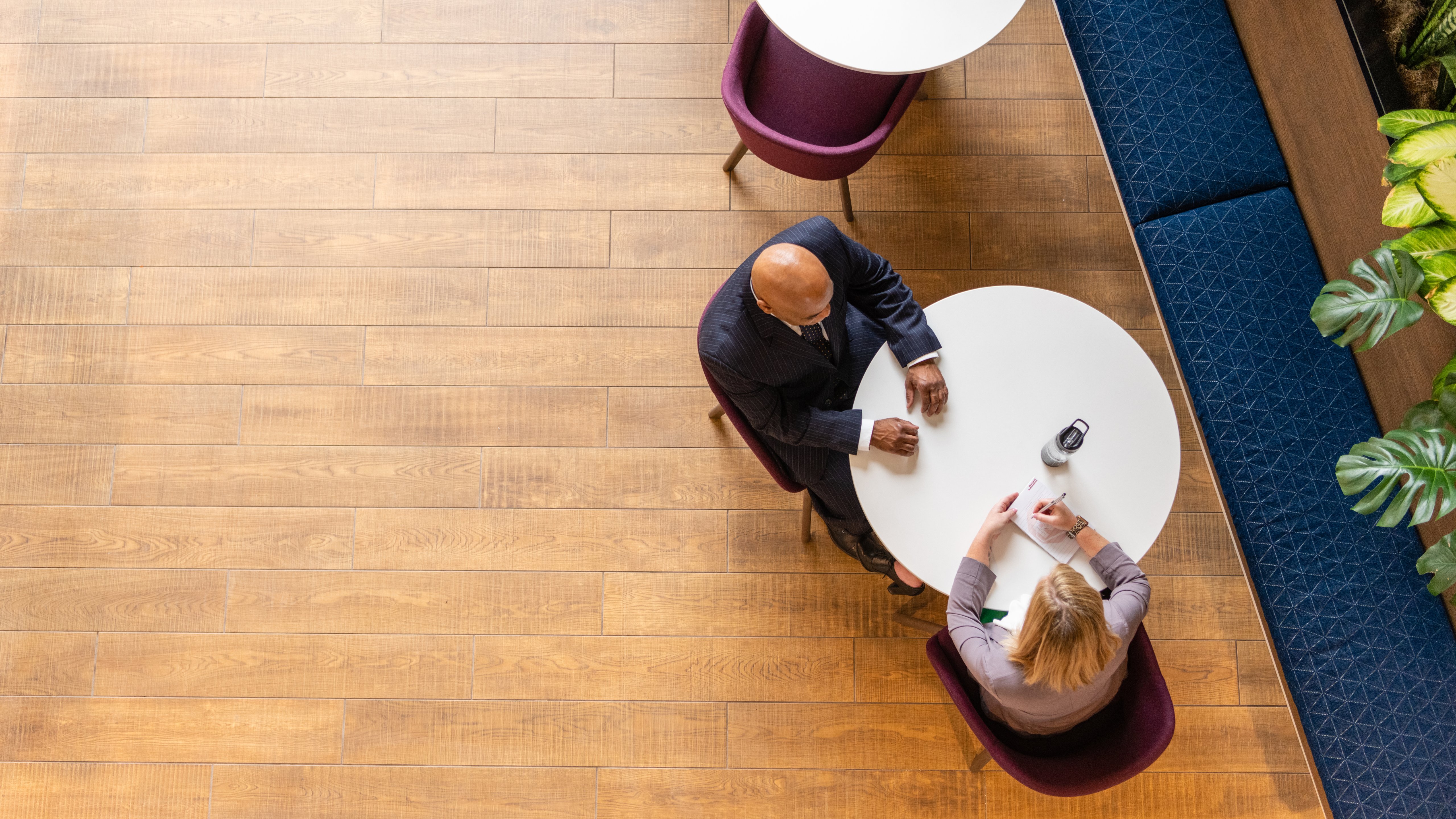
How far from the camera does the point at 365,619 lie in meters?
2.94

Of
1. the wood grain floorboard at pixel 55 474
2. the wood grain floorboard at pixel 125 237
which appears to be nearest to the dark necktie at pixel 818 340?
the wood grain floorboard at pixel 125 237

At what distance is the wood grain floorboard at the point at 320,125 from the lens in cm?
320

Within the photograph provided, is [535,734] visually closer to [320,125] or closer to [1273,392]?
[320,125]

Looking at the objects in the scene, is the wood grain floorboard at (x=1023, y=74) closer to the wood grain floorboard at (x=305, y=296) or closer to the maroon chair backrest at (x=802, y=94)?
the maroon chair backrest at (x=802, y=94)

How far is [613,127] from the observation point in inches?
126

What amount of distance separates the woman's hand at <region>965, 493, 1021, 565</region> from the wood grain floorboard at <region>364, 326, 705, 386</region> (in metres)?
1.22

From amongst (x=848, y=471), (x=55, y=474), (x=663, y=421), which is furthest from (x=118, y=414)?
(x=848, y=471)

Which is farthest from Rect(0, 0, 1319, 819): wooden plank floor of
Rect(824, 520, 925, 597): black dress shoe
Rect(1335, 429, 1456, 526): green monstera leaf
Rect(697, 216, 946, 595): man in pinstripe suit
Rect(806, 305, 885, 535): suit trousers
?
Rect(1335, 429, 1456, 526): green monstera leaf

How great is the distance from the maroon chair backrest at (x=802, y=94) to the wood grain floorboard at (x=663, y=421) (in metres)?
0.87

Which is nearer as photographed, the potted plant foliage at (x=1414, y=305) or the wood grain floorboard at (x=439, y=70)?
the potted plant foliage at (x=1414, y=305)

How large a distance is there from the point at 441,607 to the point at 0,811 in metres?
1.57

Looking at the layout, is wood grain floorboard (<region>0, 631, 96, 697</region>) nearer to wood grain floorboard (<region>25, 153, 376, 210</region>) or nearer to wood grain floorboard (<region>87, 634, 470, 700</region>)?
wood grain floorboard (<region>87, 634, 470, 700</region>)

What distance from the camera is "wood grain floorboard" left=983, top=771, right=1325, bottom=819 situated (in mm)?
2799

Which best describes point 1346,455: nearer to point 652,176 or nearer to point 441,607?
point 652,176
